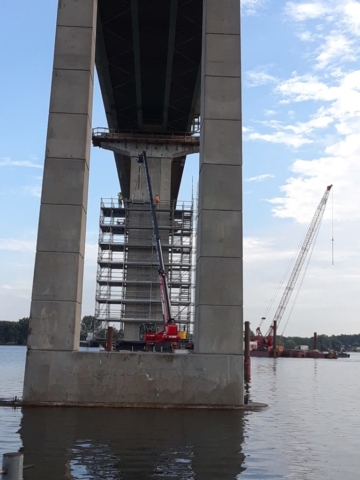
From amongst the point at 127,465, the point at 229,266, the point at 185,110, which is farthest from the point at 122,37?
the point at 127,465

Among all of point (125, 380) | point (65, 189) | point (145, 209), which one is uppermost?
point (145, 209)

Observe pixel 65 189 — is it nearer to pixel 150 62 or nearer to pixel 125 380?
pixel 125 380

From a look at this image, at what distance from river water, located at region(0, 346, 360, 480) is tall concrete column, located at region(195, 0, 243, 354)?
3076 millimetres

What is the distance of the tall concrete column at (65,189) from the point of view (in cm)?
2278

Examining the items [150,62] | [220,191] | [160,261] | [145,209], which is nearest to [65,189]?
[220,191]

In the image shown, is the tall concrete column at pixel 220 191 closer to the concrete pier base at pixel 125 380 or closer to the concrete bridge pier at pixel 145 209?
the concrete pier base at pixel 125 380

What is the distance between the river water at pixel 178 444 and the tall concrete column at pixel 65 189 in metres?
3.01

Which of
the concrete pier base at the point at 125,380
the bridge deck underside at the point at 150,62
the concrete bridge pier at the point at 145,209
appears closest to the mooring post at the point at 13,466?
the concrete pier base at the point at 125,380

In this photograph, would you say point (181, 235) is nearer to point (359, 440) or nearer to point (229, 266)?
point (229, 266)

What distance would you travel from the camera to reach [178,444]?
630 inches

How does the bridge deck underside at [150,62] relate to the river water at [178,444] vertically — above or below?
above

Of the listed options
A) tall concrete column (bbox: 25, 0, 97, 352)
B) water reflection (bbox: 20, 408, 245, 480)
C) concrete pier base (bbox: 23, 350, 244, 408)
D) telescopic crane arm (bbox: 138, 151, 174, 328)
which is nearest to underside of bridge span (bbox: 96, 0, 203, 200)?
telescopic crane arm (bbox: 138, 151, 174, 328)

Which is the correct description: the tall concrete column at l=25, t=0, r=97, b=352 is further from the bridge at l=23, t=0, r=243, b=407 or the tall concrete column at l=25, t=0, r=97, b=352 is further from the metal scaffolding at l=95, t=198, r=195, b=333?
the metal scaffolding at l=95, t=198, r=195, b=333

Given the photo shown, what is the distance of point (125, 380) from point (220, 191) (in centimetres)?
728
